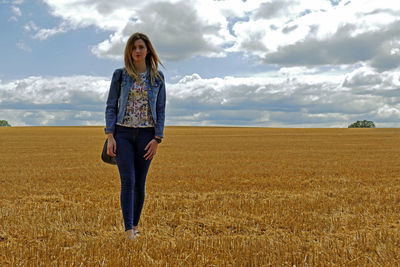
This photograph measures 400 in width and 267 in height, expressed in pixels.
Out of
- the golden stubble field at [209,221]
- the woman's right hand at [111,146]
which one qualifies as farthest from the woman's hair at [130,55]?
the golden stubble field at [209,221]

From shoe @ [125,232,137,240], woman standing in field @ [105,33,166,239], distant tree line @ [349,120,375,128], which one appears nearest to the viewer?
woman standing in field @ [105,33,166,239]

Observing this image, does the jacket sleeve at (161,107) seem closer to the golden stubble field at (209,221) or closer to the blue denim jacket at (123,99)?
the blue denim jacket at (123,99)

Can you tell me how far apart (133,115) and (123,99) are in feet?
0.72

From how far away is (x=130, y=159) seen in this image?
4141mm

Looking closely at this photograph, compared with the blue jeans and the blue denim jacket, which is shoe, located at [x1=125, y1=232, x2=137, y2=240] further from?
the blue denim jacket

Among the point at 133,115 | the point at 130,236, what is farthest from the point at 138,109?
the point at 130,236

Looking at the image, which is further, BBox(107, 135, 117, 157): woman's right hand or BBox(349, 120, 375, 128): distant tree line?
BBox(349, 120, 375, 128): distant tree line

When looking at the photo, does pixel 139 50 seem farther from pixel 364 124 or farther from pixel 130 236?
pixel 364 124

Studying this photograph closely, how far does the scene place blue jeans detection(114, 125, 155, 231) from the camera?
412 cm

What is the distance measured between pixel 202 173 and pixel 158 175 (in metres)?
1.54

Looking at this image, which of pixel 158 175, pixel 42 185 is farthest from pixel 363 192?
pixel 42 185

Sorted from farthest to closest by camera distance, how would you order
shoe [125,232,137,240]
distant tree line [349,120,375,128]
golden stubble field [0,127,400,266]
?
distant tree line [349,120,375,128] < shoe [125,232,137,240] < golden stubble field [0,127,400,266]

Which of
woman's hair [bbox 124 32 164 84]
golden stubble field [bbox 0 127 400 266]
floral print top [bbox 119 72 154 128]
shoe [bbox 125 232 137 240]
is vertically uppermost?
woman's hair [bbox 124 32 164 84]

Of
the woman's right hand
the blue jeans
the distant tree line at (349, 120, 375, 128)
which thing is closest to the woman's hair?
the blue jeans
